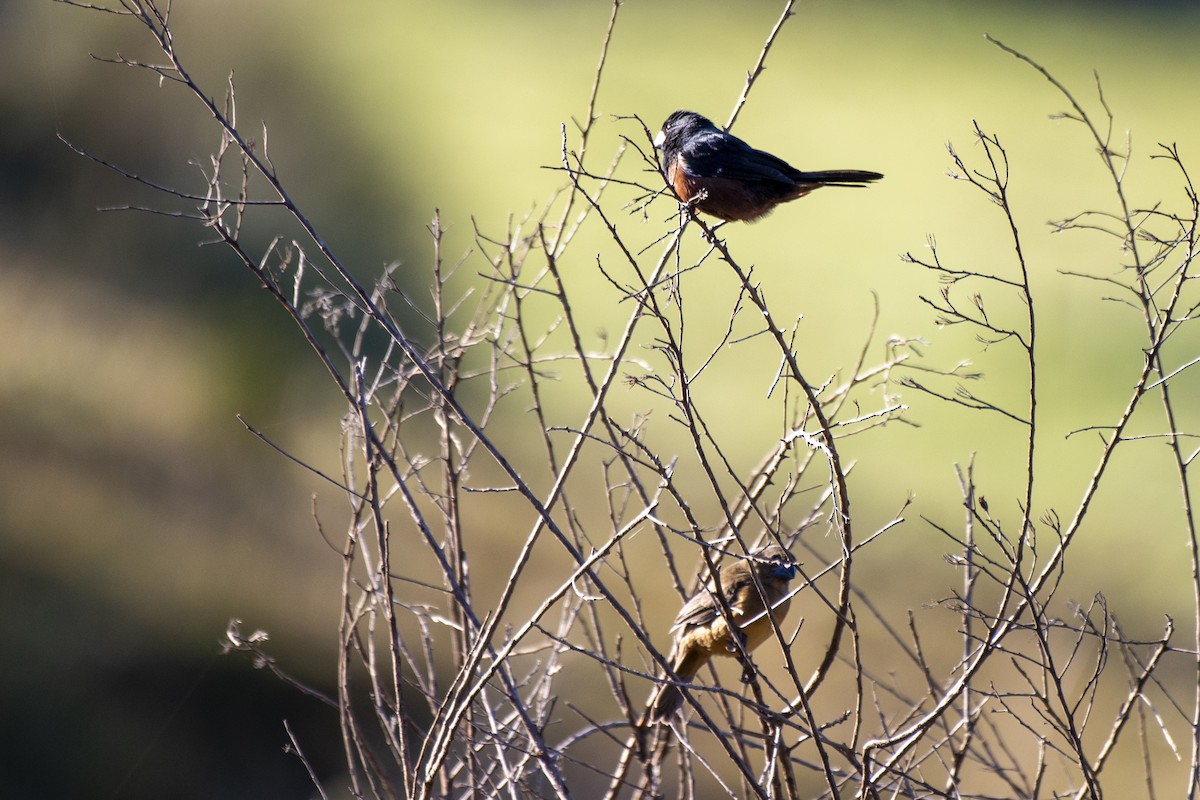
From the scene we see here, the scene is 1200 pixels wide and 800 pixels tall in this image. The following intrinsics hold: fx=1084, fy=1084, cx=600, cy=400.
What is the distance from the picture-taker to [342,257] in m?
9.40

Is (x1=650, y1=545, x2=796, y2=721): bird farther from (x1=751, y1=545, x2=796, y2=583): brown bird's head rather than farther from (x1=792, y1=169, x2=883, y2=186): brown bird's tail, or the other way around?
(x1=792, y1=169, x2=883, y2=186): brown bird's tail

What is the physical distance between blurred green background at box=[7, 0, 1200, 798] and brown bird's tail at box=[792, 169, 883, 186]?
4405mm

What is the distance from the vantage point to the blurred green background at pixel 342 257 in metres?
7.24

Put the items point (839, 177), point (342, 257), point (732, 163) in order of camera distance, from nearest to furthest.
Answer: point (839, 177) < point (732, 163) < point (342, 257)

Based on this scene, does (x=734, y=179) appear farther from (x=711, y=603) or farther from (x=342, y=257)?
(x=342, y=257)

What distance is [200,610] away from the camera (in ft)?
25.0

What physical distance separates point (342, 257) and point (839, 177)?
265 inches

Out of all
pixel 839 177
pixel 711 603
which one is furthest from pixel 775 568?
pixel 839 177

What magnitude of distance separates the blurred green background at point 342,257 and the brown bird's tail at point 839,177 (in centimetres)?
441

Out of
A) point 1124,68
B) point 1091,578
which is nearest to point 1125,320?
point 1091,578

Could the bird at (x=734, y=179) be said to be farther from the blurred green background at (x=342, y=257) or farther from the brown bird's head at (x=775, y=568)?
the blurred green background at (x=342, y=257)

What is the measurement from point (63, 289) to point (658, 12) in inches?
296

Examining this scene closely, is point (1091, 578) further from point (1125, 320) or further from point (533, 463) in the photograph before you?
point (533, 463)

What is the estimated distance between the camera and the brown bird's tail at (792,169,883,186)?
3.32 meters
